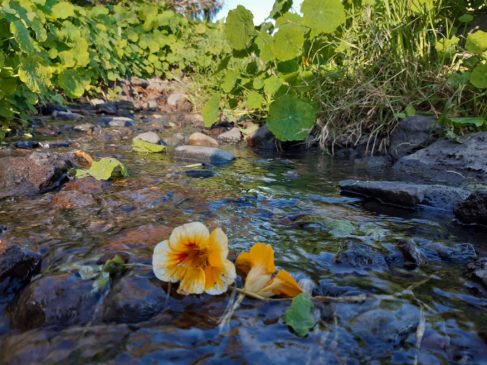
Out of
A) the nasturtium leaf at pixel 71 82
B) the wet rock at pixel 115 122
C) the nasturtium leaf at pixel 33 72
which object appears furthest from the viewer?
the wet rock at pixel 115 122

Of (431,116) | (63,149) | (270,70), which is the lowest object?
(63,149)

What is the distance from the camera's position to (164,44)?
36.0ft

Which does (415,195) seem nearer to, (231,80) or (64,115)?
(231,80)

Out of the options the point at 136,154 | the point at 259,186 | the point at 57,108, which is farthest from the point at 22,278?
the point at 57,108

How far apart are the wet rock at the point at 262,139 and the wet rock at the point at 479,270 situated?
3.42 meters

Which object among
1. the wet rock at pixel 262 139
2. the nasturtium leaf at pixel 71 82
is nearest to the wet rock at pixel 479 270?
the wet rock at pixel 262 139

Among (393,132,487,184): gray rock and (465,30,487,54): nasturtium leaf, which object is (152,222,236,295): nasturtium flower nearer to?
(393,132,487,184): gray rock

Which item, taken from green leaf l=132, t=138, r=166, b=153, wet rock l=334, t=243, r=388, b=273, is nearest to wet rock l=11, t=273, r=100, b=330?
wet rock l=334, t=243, r=388, b=273

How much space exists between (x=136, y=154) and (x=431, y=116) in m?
2.77

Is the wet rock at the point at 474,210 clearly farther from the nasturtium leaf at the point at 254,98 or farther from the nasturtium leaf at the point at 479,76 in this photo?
the nasturtium leaf at the point at 254,98

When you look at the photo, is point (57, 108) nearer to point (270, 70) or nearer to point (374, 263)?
point (270, 70)

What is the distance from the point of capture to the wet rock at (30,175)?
2.58 meters

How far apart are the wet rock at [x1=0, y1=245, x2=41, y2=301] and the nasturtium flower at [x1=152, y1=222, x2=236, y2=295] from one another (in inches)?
21.3

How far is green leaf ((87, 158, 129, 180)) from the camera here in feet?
9.41
